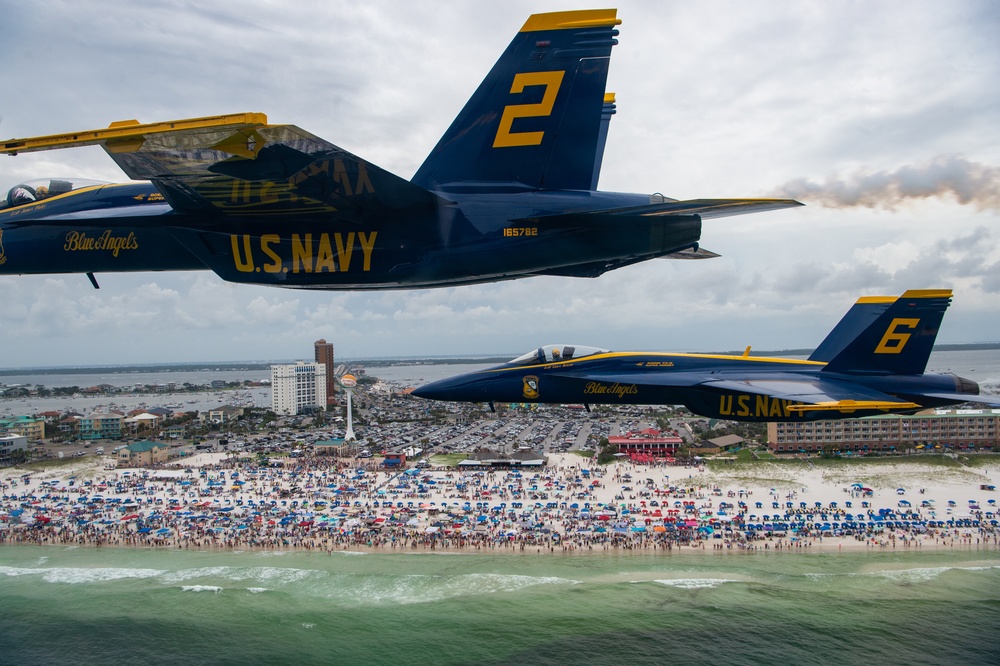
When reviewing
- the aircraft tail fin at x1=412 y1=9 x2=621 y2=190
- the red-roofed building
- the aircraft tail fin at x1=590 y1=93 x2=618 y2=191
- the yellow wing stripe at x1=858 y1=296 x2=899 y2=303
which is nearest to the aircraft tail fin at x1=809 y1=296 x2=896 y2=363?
the yellow wing stripe at x1=858 y1=296 x2=899 y2=303

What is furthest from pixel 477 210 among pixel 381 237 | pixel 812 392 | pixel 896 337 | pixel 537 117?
pixel 896 337

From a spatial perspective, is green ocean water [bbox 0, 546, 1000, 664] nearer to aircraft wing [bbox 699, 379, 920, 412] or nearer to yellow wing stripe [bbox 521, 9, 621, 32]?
aircraft wing [bbox 699, 379, 920, 412]

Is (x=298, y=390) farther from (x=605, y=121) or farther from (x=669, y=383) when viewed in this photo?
(x=605, y=121)

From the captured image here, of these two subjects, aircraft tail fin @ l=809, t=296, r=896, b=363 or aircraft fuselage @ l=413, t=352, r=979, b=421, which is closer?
aircraft fuselage @ l=413, t=352, r=979, b=421

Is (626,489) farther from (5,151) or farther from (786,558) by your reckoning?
(5,151)

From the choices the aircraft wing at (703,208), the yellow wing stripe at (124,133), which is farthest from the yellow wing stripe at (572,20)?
the yellow wing stripe at (124,133)

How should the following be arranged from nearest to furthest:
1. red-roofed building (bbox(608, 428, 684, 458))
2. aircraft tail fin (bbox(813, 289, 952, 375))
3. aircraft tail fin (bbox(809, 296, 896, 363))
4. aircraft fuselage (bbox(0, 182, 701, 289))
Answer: aircraft fuselage (bbox(0, 182, 701, 289)), aircraft tail fin (bbox(813, 289, 952, 375)), aircraft tail fin (bbox(809, 296, 896, 363)), red-roofed building (bbox(608, 428, 684, 458))
